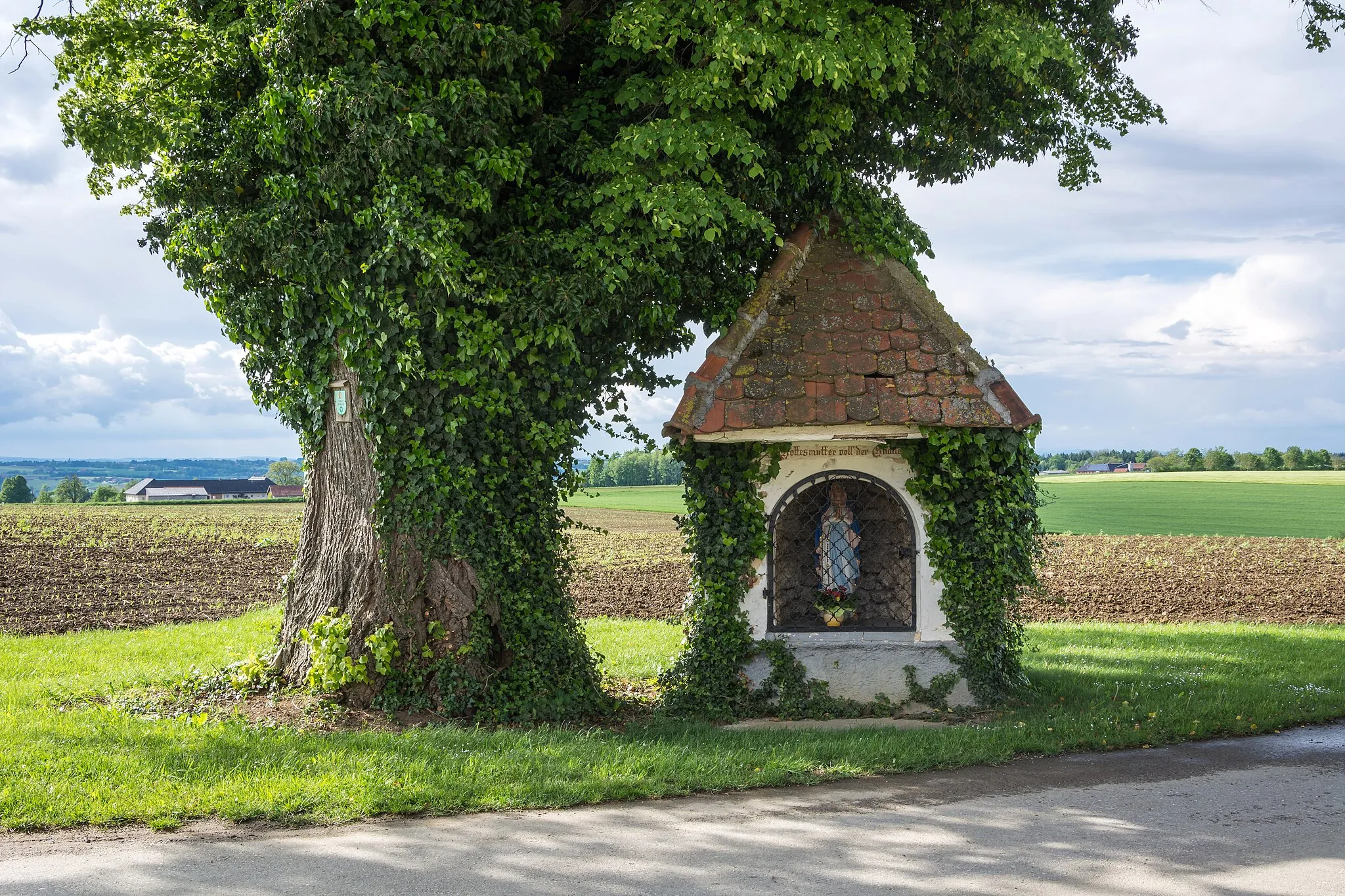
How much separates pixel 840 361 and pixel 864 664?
2865mm

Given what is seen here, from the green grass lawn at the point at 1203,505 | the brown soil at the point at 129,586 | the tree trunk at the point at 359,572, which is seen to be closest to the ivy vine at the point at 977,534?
the tree trunk at the point at 359,572

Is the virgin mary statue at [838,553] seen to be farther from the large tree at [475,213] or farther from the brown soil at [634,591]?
the brown soil at [634,591]

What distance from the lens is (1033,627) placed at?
1545 cm

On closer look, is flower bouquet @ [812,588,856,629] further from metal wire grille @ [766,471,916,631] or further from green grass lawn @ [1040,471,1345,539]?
green grass lawn @ [1040,471,1345,539]

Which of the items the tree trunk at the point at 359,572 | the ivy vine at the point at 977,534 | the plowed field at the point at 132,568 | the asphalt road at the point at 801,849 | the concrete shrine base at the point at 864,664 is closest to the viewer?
the asphalt road at the point at 801,849

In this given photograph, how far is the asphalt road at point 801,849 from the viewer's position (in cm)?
525

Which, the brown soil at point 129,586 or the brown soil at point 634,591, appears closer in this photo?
the brown soil at point 129,586

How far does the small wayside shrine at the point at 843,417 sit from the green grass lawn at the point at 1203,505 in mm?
20727

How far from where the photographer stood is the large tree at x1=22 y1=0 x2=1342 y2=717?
28.1 ft

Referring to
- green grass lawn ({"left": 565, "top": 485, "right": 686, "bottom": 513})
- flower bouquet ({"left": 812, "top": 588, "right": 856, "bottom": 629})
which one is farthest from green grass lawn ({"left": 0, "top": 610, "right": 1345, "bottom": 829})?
green grass lawn ({"left": 565, "top": 485, "right": 686, "bottom": 513})

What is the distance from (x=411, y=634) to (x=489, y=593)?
843 mm

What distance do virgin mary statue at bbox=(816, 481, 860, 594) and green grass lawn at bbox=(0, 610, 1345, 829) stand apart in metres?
2.07

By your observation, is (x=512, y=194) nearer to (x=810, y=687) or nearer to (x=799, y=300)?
(x=799, y=300)

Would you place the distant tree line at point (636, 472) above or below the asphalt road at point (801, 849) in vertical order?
above
